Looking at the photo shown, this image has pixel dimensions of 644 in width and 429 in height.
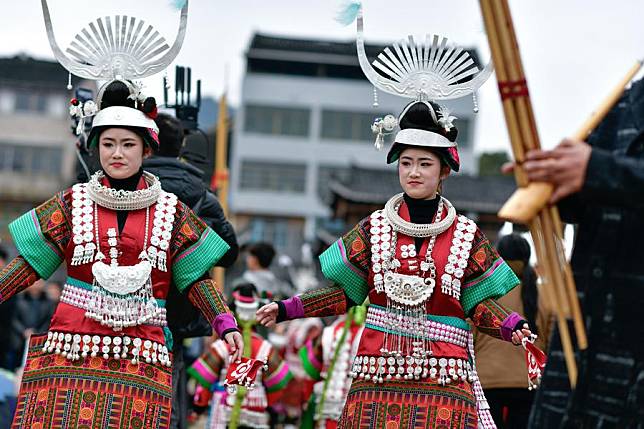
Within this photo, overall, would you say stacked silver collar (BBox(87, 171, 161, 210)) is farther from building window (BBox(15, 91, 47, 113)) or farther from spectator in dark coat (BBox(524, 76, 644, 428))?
building window (BBox(15, 91, 47, 113))

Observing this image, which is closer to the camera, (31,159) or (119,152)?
(119,152)

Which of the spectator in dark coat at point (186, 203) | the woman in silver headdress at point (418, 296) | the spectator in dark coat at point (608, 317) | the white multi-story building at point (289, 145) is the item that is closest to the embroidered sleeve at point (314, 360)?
the spectator in dark coat at point (186, 203)

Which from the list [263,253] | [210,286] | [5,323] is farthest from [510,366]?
[5,323]

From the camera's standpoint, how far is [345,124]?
5512cm

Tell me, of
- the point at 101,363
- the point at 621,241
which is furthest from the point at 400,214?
the point at 621,241

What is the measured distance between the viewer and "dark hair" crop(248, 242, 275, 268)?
1002cm

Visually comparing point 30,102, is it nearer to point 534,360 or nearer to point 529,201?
point 534,360

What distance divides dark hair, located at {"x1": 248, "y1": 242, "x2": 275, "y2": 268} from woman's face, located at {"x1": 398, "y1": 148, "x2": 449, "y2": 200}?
4.97m

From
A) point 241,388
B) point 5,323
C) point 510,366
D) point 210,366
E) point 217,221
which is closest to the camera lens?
point 217,221

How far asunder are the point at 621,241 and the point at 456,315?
6.43 feet

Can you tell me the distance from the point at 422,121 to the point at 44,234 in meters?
1.70

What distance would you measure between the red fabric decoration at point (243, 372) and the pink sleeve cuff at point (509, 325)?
1.05 metres

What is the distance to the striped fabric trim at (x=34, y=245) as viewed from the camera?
496 centimetres

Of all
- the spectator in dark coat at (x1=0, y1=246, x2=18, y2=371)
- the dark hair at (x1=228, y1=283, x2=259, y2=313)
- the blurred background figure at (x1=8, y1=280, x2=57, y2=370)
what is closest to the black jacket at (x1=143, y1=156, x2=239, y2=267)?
the dark hair at (x1=228, y1=283, x2=259, y2=313)
